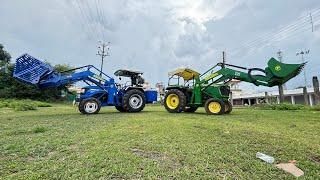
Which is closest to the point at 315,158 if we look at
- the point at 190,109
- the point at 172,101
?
the point at 172,101

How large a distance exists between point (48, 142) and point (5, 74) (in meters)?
36.2

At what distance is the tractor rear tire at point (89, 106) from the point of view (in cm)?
1407

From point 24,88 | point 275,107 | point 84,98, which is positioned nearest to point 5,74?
point 24,88

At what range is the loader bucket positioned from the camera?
12.2 m

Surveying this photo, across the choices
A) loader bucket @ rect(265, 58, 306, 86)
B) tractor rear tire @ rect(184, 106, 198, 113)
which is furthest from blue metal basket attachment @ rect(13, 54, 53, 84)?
loader bucket @ rect(265, 58, 306, 86)

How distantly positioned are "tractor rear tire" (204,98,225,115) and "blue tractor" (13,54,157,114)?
381 cm

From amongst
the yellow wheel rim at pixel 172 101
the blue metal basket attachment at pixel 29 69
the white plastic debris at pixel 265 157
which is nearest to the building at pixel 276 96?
the yellow wheel rim at pixel 172 101

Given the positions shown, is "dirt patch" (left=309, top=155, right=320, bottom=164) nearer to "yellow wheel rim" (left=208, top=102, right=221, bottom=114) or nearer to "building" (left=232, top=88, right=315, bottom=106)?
"yellow wheel rim" (left=208, top=102, right=221, bottom=114)

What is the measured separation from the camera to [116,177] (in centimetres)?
349

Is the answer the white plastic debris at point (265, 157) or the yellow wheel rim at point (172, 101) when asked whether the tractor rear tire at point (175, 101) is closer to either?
the yellow wheel rim at point (172, 101)

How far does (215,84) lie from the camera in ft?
46.0

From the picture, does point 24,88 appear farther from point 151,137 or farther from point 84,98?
point 151,137

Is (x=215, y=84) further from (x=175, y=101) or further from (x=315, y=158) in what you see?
(x=315, y=158)

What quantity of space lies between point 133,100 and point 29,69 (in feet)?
17.0
